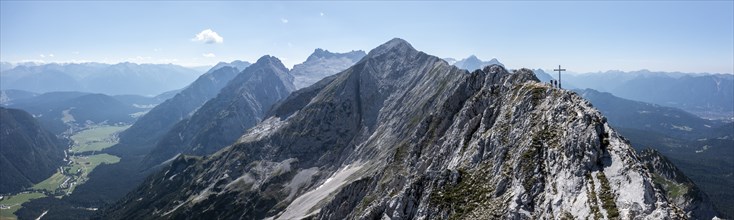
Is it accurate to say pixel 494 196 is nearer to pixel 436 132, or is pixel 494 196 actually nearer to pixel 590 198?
pixel 590 198

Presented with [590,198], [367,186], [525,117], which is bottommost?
[367,186]

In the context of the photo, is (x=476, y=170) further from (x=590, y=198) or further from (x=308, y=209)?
(x=308, y=209)

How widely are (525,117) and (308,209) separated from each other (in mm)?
134972

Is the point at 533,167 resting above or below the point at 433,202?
above

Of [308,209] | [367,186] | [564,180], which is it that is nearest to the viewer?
[564,180]

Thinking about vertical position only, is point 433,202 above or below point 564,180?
below

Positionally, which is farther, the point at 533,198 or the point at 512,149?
the point at 512,149

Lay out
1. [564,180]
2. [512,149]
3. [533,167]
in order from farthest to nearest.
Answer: [512,149] → [533,167] → [564,180]

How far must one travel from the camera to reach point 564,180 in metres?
59.8

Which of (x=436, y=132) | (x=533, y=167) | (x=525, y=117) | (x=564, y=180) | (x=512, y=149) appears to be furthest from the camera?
(x=436, y=132)

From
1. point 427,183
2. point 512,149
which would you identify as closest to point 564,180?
point 512,149

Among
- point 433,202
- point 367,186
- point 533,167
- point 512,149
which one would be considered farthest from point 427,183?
point 367,186

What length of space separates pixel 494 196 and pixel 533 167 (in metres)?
7.15

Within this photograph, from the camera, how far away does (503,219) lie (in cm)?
6234
